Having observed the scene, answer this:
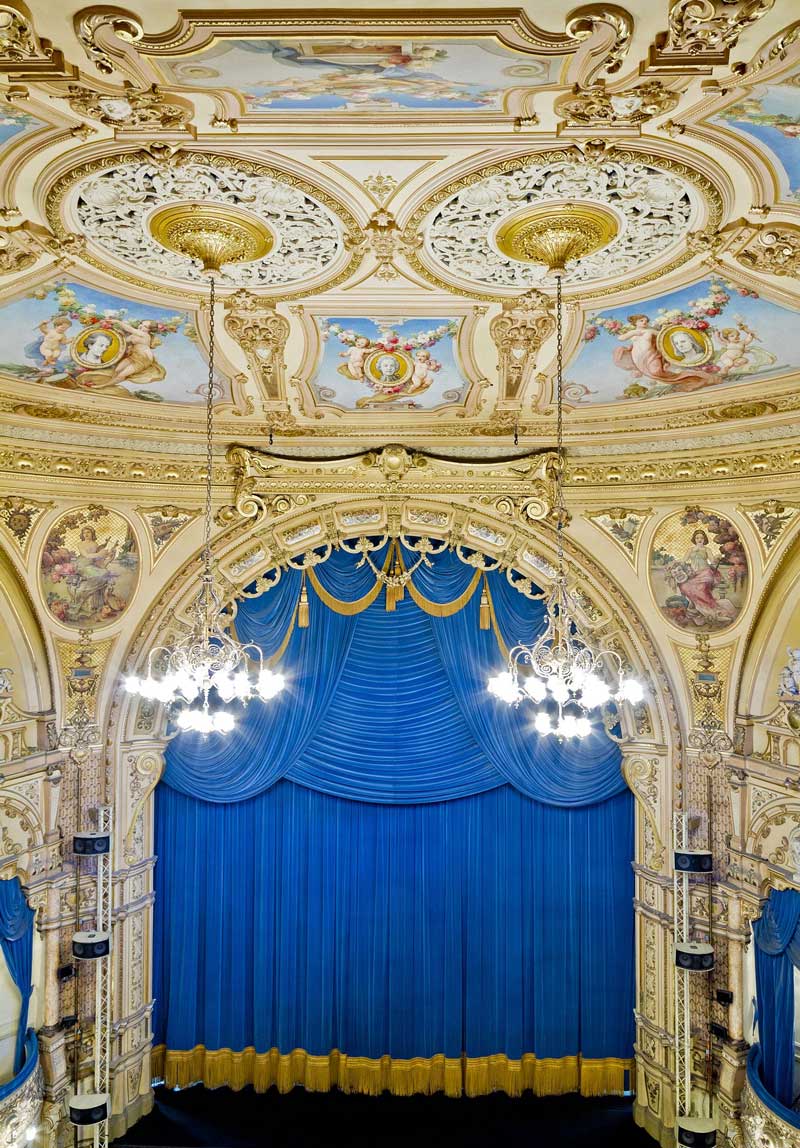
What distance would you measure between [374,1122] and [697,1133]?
13.4 ft

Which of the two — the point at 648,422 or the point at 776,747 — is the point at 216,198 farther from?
the point at 776,747

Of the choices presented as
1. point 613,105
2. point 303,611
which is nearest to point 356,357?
point 303,611

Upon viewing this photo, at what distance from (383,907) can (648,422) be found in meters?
7.49

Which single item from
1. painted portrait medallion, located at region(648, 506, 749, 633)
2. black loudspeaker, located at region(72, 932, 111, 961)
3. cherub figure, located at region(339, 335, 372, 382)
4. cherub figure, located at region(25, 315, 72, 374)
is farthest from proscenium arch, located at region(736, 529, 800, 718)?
black loudspeaker, located at region(72, 932, 111, 961)

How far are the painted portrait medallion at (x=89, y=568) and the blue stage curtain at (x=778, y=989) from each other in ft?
28.1

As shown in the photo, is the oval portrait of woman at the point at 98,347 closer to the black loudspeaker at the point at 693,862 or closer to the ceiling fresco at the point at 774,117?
the ceiling fresco at the point at 774,117

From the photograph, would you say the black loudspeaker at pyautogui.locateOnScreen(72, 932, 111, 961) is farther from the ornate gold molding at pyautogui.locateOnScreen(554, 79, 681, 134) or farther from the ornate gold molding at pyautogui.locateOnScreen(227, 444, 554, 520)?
the ornate gold molding at pyautogui.locateOnScreen(554, 79, 681, 134)

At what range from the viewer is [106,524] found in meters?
9.45

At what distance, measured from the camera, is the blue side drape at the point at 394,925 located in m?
10.5

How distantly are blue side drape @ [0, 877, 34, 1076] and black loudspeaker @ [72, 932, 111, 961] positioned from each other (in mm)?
503

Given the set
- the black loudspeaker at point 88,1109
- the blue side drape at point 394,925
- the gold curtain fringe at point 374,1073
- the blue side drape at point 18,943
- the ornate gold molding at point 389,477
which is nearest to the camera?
the blue side drape at point 18,943

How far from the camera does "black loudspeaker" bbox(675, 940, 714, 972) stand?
29.2 ft

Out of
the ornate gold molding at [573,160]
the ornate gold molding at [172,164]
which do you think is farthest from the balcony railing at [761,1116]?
the ornate gold molding at [172,164]

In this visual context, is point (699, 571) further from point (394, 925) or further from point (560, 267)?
point (394, 925)
